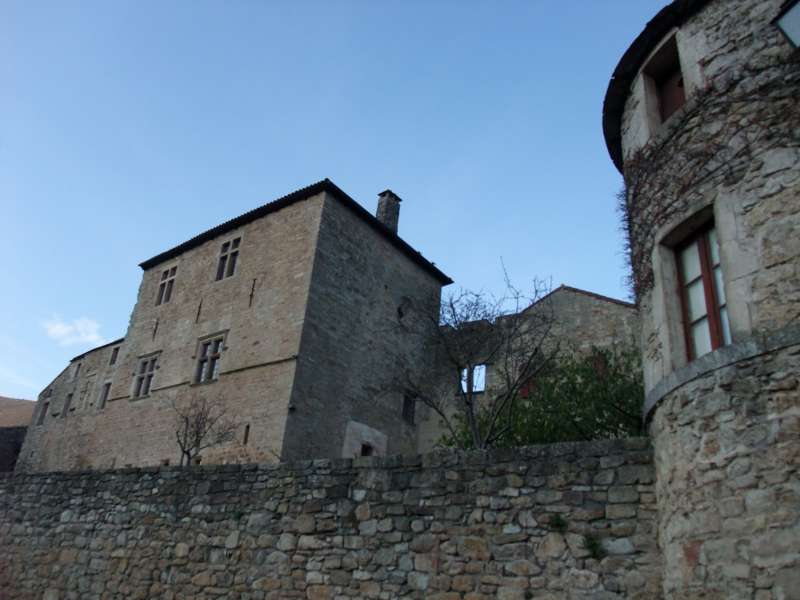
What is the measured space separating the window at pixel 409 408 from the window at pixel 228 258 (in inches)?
257

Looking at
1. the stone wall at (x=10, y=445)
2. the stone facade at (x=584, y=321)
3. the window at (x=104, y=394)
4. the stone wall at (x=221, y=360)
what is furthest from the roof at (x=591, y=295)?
the stone wall at (x=10, y=445)

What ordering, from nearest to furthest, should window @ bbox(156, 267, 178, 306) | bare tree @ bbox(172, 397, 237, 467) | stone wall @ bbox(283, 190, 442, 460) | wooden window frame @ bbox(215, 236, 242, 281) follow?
bare tree @ bbox(172, 397, 237, 467), stone wall @ bbox(283, 190, 442, 460), wooden window frame @ bbox(215, 236, 242, 281), window @ bbox(156, 267, 178, 306)

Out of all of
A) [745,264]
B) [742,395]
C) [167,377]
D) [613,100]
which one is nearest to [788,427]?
[742,395]

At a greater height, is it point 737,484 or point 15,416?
point 15,416

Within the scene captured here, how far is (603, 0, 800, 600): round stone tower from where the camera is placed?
4812mm

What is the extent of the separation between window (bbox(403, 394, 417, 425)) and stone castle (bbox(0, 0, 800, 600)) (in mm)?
10894

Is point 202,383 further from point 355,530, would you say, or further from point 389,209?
point 355,530

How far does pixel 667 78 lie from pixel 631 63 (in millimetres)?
440

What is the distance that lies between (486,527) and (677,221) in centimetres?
358

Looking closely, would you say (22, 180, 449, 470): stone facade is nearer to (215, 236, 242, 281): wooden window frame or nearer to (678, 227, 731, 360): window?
(215, 236, 242, 281): wooden window frame

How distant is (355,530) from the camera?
7.99 metres

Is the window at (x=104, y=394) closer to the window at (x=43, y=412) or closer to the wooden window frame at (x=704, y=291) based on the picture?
the window at (x=43, y=412)

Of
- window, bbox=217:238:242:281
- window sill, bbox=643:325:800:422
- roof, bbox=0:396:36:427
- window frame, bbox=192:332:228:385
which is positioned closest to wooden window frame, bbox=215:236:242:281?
window, bbox=217:238:242:281

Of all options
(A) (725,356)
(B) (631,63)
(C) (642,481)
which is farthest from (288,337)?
(A) (725,356)
